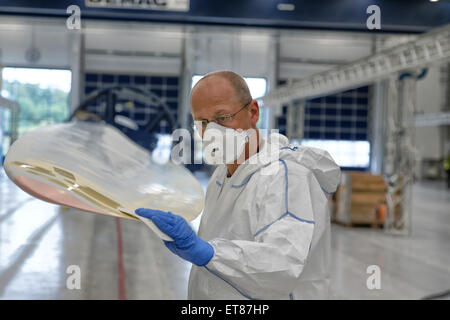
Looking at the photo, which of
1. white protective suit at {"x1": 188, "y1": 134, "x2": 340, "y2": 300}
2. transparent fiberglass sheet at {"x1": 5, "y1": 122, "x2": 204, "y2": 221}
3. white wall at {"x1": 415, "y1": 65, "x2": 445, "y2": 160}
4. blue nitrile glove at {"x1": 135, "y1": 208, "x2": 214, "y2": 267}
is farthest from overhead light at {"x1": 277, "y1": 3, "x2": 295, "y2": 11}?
white wall at {"x1": 415, "y1": 65, "x2": 445, "y2": 160}

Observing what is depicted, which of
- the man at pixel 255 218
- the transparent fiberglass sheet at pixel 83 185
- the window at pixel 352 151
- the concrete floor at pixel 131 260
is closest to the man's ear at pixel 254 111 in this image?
the man at pixel 255 218

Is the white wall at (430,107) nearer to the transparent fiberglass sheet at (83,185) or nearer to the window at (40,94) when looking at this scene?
the window at (40,94)

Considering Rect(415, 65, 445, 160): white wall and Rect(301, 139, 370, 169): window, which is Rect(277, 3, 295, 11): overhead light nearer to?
Rect(301, 139, 370, 169): window

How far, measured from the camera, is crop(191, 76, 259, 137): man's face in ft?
5.00

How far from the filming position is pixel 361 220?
1020cm

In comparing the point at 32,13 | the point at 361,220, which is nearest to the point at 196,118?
the point at 32,13

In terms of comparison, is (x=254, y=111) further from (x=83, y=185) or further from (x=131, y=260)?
(x=131, y=260)

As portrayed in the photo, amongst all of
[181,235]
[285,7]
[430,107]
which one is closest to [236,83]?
[181,235]

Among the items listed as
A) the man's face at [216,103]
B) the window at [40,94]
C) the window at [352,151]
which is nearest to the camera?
the man's face at [216,103]

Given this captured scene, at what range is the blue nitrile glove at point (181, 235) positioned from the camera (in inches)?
48.4

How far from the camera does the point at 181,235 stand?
1245 millimetres

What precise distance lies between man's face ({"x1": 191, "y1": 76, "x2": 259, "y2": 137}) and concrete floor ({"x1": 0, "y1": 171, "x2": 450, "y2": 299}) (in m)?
4.14

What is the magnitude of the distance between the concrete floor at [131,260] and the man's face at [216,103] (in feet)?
13.6

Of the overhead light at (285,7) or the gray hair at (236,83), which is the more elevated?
the overhead light at (285,7)
